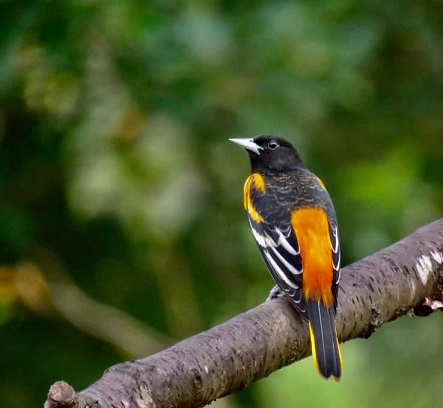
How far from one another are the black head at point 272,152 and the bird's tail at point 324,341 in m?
1.88

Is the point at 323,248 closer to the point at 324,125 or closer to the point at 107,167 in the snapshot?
the point at 107,167

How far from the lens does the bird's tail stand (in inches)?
163

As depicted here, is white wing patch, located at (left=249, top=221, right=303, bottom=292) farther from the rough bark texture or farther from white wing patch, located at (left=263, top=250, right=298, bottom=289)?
the rough bark texture

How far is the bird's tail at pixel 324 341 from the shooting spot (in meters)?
4.14

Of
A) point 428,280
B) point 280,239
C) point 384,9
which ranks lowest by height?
point 428,280

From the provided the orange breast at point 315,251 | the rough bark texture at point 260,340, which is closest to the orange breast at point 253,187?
the orange breast at point 315,251

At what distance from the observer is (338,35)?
6.30 m

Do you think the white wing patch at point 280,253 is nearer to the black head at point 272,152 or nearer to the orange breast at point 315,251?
the orange breast at point 315,251

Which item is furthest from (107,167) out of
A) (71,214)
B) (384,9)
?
(384,9)

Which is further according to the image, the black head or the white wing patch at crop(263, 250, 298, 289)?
the black head

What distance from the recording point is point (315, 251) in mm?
4836

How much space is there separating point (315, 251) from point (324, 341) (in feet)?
2.44

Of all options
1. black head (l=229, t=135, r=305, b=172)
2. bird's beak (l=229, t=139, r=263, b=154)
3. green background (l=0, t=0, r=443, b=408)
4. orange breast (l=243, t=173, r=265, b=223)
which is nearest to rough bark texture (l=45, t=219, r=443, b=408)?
orange breast (l=243, t=173, r=265, b=223)

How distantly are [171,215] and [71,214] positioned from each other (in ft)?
2.08
